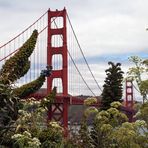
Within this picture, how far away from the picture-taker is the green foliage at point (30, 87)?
27.5ft

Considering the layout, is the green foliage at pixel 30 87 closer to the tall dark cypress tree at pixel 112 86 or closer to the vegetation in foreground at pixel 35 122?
the vegetation in foreground at pixel 35 122

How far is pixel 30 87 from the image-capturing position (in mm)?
8664

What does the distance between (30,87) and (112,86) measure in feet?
37.1

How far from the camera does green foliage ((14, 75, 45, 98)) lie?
8368mm

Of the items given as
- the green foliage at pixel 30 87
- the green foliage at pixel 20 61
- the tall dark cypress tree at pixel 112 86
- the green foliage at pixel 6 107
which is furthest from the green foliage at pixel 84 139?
the tall dark cypress tree at pixel 112 86

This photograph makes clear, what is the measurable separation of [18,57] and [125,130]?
5.88 feet

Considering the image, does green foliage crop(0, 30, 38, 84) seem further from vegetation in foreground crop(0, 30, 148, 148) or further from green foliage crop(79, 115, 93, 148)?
green foliage crop(79, 115, 93, 148)

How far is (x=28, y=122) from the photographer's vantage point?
7867mm

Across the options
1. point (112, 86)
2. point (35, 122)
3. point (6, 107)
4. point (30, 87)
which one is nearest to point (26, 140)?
point (6, 107)

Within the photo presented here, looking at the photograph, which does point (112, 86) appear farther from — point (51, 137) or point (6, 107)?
point (6, 107)

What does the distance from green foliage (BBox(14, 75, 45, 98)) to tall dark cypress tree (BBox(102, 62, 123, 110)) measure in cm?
939

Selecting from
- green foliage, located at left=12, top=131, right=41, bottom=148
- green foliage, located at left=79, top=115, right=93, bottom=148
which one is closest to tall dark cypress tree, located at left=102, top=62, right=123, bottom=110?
green foliage, located at left=79, top=115, right=93, bottom=148

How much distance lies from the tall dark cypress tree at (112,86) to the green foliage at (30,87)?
9389mm

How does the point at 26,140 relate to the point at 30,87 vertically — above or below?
below
